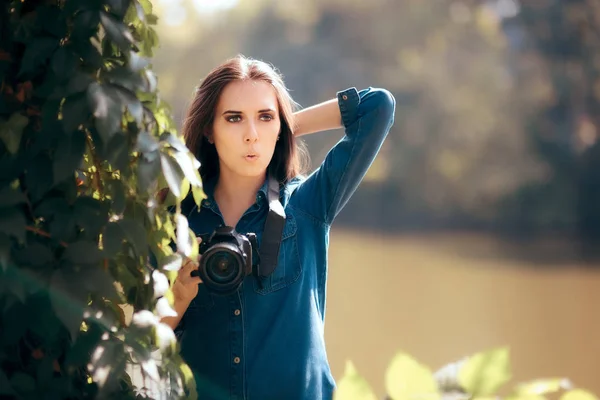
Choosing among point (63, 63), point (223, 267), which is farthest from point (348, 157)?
point (63, 63)

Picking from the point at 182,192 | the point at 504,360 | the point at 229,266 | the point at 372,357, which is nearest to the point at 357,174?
the point at 229,266

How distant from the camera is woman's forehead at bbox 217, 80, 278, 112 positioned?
176cm

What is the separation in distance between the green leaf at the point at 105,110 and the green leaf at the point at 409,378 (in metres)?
0.45

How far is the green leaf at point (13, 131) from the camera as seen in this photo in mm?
1036

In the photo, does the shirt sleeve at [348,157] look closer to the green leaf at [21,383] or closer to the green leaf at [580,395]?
the green leaf at [21,383]

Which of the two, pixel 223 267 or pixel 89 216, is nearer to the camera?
pixel 89 216

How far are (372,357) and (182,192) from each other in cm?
692

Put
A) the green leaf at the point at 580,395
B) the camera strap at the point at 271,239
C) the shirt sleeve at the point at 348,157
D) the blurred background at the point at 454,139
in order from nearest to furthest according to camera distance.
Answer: the green leaf at the point at 580,395, the camera strap at the point at 271,239, the shirt sleeve at the point at 348,157, the blurred background at the point at 454,139

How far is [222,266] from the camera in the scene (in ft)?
5.06

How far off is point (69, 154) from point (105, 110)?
0.08 metres

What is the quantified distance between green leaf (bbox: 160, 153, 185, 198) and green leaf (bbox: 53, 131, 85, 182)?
0.10 m

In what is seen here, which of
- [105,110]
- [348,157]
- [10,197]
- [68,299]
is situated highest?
[348,157]

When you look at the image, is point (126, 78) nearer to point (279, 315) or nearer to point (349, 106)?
point (279, 315)

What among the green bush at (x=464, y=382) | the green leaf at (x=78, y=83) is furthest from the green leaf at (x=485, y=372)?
the green leaf at (x=78, y=83)
